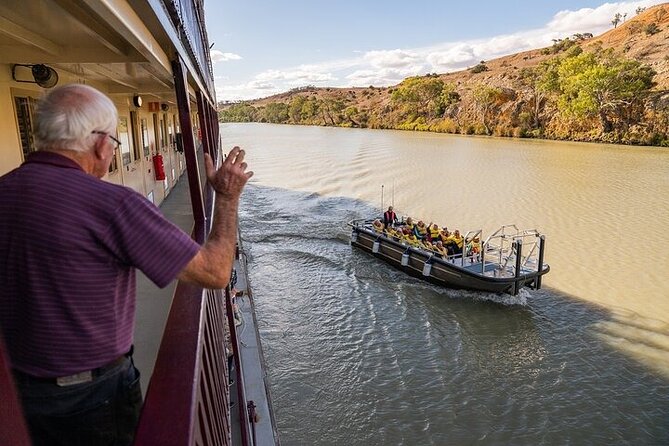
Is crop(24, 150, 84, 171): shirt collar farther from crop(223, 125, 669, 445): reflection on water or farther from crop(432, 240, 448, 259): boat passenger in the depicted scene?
crop(432, 240, 448, 259): boat passenger

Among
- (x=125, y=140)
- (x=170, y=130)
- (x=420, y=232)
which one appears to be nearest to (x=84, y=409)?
(x=125, y=140)

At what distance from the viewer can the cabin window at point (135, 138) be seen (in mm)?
9823

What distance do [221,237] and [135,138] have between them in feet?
30.7

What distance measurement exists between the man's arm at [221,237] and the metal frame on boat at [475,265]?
10.7 m

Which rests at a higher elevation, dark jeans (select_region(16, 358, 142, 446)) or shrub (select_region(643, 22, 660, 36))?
shrub (select_region(643, 22, 660, 36))

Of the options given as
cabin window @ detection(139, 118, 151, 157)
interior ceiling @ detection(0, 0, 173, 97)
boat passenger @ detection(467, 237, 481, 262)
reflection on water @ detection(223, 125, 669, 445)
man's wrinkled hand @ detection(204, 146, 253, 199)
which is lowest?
reflection on water @ detection(223, 125, 669, 445)

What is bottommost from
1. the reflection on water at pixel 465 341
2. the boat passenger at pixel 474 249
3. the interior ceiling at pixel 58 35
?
the reflection on water at pixel 465 341

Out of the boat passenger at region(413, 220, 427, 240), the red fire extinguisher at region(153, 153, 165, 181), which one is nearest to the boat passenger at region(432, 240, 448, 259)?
the boat passenger at region(413, 220, 427, 240)

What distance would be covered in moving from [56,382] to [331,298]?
1201cm

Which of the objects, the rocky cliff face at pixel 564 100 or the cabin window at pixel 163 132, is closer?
the cabin window at pixel 163 132

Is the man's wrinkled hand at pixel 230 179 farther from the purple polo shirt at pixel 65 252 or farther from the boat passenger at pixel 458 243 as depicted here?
the boat passenger at pixel 458 243

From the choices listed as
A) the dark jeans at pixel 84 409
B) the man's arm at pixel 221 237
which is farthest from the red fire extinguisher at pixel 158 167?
the dark jeans at pixel 84 409

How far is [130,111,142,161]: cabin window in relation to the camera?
387 inches

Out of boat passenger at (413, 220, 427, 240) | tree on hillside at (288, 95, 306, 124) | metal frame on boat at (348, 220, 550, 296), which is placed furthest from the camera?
tree on hillside at (288, 95, 306, 124)
